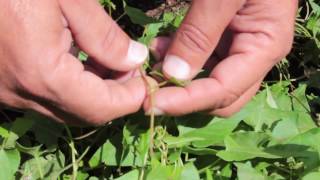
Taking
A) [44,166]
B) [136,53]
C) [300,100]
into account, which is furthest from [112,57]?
[300,100]

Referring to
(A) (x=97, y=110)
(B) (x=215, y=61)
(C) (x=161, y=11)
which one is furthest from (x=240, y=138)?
(C) (x=161, y=11)

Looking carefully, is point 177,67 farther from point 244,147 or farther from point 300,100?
point 300,100

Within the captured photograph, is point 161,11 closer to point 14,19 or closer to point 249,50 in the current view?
point 249,50

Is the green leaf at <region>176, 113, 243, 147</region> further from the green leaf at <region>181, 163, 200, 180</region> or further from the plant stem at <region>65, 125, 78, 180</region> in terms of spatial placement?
the plant stem at <region>65, 125, 78, 180</region>

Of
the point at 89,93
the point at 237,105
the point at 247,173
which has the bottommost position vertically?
the point at 247,173

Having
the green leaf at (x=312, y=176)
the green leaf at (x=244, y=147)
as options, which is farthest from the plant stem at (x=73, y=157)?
the green leaf at (x=312, y=176)
